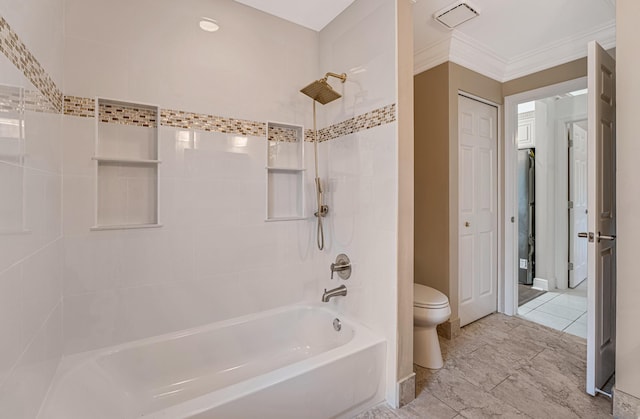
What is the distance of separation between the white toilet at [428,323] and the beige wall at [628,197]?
0.86m

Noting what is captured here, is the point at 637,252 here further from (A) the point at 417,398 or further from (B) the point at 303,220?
(B) the point at 303,220

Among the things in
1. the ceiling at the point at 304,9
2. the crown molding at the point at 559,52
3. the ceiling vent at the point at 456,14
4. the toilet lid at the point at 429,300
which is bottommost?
the toilet lid at the point at 429,300

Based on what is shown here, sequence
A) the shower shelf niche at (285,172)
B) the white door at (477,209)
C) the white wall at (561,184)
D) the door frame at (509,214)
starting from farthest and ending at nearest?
the white wall at (561,184) → the door frame at (509,214) → the white door at (477,209) → the shower shelf niche at (285,172)

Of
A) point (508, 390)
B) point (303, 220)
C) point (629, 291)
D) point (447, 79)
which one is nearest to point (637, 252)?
point (629, 291)

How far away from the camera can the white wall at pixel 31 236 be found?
811 millimetres

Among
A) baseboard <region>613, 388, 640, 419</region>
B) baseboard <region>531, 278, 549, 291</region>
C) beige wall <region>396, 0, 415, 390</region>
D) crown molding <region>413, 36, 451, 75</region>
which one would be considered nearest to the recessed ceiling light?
beige wall <region>396, 0, 415, 390</region>

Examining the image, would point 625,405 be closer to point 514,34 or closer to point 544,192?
point 514,34

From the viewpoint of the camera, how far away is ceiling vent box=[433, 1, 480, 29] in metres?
1.93

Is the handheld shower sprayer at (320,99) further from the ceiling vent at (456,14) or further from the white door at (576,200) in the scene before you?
the white door at (576,200)

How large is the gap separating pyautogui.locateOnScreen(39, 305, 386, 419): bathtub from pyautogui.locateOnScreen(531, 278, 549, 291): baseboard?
10.2 ft

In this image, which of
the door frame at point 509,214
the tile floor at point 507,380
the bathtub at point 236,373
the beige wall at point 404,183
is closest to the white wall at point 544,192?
the door frame at point 509,214

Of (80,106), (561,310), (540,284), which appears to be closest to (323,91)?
(80,106)

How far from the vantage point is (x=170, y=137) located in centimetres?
168

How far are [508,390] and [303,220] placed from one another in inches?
67.2
